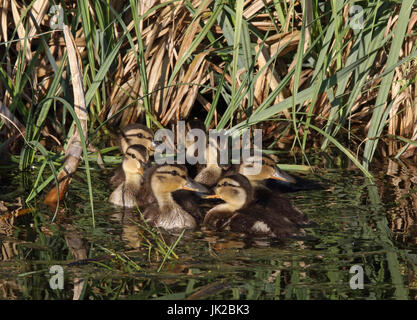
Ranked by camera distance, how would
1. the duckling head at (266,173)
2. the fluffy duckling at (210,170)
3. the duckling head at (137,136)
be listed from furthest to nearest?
the duckling head at (137,136) < the fluffy duckling at (210,170) < the duckling head at (266,173)

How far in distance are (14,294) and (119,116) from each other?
335 centimetres

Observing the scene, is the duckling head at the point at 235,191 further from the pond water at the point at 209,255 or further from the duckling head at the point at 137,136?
the duckling head at the point at 137,136

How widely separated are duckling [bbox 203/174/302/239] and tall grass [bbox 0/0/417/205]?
23.5 inches

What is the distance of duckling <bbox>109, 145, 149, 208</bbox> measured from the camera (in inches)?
223

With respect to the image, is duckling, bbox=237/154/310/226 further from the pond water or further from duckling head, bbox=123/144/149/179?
duckling head, bbox=123/144/149/179

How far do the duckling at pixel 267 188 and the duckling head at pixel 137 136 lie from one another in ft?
2.68

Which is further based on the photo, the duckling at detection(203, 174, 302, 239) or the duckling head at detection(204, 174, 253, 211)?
the duckling head at detection(204, 174, 253, 211)

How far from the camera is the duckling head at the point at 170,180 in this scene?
5.51 meters

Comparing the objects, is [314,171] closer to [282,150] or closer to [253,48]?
[282,150]

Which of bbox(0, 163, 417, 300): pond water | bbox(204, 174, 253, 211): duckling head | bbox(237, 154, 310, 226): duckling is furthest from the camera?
bbox(204, 174, 253, 211): duckling head

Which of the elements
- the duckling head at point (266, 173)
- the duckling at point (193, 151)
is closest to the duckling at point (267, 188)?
the duckling head at point (266, 173)

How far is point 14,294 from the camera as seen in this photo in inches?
155

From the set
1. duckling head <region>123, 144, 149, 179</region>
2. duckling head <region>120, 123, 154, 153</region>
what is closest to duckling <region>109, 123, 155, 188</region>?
duckling head <region>120, 123, 154, 153</region>
